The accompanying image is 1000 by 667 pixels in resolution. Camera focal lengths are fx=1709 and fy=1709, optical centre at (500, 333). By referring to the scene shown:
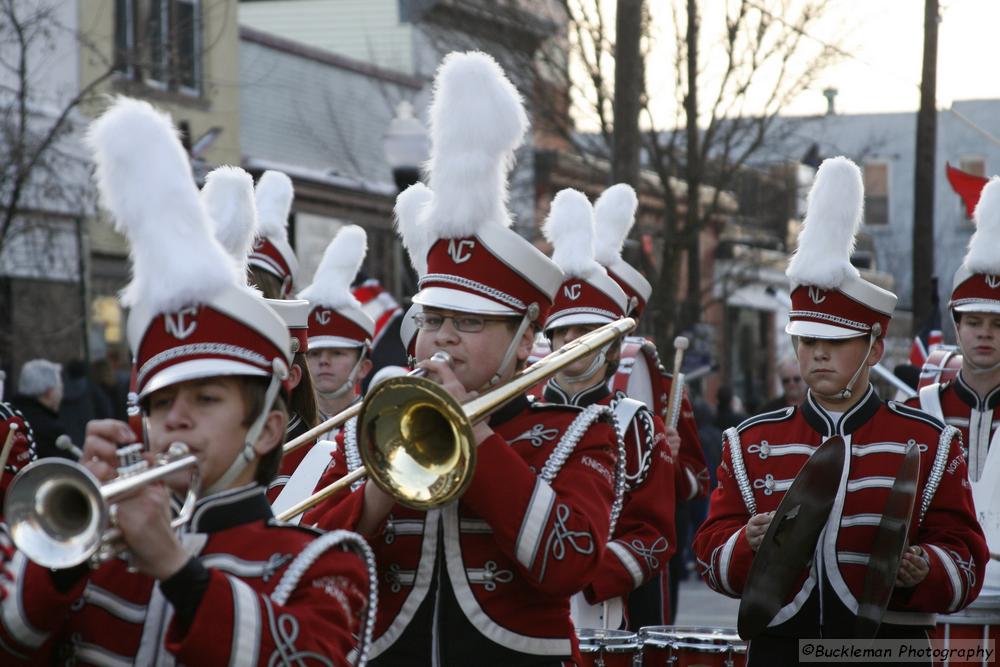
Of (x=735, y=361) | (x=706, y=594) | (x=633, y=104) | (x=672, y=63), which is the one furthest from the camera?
(x=735, y=361)

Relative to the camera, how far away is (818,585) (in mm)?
5676

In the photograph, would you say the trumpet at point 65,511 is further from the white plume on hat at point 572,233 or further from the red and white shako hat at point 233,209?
the white plume on hat at point 572,233

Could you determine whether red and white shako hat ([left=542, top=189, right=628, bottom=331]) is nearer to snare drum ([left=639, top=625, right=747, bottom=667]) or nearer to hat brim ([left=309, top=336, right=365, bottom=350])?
hat brim ([left=309, top=336, right=365, bottom=350])

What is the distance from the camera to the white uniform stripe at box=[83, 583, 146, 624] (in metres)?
3.67

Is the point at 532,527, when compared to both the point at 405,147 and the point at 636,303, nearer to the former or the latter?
the point at 636,303

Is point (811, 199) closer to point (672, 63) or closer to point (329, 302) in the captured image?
point (329, 302)

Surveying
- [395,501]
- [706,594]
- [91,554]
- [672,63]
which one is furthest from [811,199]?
[672,63]

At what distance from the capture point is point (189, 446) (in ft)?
12.1

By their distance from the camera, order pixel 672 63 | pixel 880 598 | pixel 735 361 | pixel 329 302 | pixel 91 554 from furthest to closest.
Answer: pixel 735 361, pixel 672 63, pixel 329 302, pixel 880 598, pixel 91 554

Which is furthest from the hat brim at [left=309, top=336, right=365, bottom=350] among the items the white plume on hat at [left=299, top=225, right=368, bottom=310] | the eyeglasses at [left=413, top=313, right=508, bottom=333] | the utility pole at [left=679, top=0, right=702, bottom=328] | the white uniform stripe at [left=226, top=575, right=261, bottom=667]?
the utility pole at [left=679, top=0, right=702, bottom=328]

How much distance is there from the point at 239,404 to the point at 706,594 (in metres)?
13.0

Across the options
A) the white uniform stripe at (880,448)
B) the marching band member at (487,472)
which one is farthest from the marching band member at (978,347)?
the marching band member at (487,472)

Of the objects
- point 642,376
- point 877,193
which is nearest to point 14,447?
point 642,376

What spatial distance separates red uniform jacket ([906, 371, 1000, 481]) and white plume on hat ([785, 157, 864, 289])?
1.66 m
